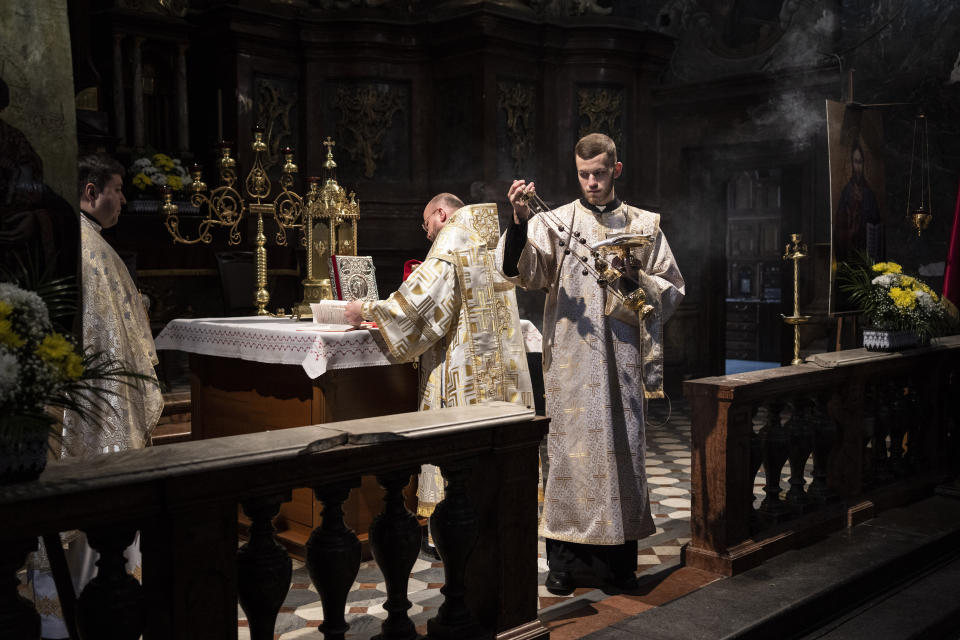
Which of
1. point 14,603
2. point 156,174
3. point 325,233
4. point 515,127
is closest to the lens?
point 14,603

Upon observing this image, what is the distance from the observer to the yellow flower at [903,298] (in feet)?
17.6

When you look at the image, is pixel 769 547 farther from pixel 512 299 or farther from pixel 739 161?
pixel 739 161

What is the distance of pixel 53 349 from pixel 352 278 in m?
3.18

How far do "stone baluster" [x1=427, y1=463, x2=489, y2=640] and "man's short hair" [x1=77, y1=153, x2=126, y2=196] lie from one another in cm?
194

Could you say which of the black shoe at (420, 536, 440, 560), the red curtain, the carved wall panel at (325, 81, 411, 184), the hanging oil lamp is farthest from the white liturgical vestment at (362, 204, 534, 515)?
the hanging oil lamp

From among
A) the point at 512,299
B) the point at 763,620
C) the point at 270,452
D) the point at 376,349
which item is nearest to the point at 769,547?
the point at 763,620

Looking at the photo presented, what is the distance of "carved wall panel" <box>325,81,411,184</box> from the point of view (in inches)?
368

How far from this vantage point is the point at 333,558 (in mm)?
2426

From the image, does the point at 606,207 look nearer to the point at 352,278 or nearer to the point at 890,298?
the point at 352,278

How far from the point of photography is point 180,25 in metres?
9.27

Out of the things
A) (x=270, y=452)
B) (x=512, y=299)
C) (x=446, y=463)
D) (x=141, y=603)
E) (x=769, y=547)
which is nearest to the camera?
(x=141, y=603)

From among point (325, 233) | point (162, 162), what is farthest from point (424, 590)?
point (162, 162)

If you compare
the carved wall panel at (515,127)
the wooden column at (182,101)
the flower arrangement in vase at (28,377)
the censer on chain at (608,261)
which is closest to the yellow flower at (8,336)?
the flower arrangement in vase at (28,377)

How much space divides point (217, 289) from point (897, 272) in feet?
19.7
